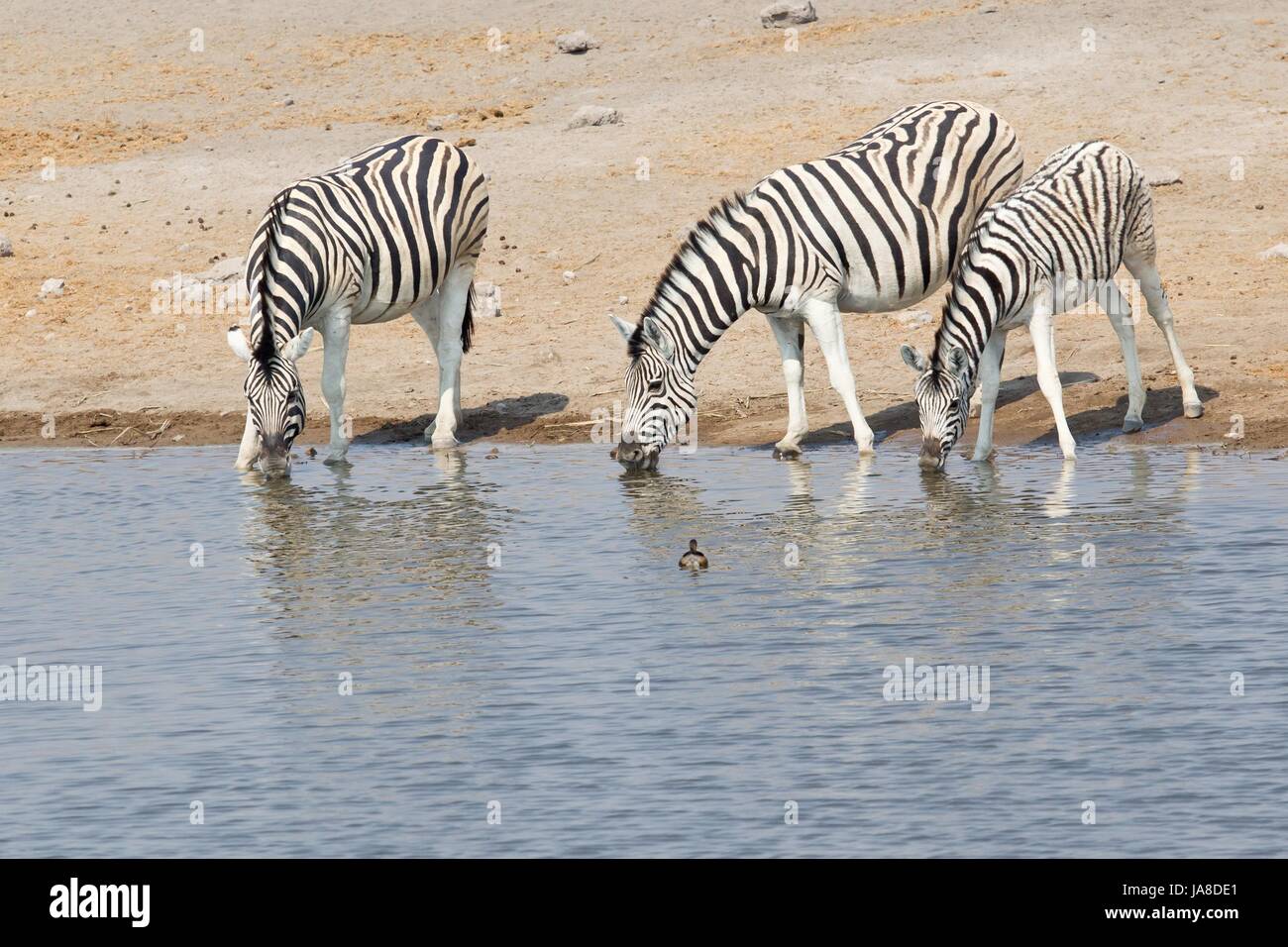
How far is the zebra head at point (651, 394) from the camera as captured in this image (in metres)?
17.5

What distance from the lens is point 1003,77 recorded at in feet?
103

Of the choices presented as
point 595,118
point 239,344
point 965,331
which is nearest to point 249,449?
point 239,344

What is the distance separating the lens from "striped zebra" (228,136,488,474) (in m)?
17.5

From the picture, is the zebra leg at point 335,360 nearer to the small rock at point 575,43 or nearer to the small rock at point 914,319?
the small rock at point 914,319

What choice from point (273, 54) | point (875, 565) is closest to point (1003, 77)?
point (273, 54)

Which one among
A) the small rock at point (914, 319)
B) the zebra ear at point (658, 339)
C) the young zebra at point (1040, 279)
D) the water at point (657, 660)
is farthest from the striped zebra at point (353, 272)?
the young zebra at point (1040, 279)

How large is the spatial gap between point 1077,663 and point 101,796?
16.2ft

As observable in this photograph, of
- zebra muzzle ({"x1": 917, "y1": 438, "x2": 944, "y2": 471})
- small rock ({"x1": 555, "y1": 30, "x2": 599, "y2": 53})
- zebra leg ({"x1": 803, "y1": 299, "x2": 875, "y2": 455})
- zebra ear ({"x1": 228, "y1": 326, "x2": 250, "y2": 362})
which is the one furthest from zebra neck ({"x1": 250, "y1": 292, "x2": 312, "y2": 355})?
small rock ({"x1": 555, "y1": 30, "x2": 599, "y2": 53})

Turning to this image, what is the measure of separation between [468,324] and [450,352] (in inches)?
27.2

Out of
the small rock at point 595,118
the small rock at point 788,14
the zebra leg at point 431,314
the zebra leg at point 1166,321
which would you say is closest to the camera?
the zebra leg at point 1166,321

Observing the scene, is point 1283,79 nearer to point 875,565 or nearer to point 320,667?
point 875,565

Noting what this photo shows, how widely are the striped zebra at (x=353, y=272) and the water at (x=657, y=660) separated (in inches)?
39.4

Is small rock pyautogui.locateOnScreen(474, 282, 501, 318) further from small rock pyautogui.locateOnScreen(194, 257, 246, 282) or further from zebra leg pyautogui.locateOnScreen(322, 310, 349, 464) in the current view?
zebra leg pyautogui.locateOnScreen(322, 310, 349, 464)

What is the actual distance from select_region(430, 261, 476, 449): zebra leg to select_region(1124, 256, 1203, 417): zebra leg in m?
6.19
